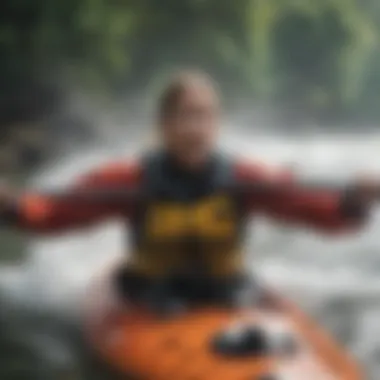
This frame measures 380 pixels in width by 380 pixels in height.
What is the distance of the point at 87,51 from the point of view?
126 centimetres

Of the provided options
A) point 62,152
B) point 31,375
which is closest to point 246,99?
point 62,152

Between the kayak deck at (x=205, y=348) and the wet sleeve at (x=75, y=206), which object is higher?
the wet sleeve at (x=75, y=206)

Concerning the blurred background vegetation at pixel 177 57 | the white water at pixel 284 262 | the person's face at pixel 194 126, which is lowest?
the white water at pixel 284 262

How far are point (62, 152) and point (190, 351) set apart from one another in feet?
0.92

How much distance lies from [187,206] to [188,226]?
0.02 metres

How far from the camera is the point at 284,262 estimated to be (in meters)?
1.20

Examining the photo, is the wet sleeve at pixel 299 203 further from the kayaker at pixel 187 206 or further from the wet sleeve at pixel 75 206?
the wet sleeve at pixel 75 206

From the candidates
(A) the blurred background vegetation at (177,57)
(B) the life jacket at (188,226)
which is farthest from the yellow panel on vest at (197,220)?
→ (A) the blurred background vegetation at (177,57)

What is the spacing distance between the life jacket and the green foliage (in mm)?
115

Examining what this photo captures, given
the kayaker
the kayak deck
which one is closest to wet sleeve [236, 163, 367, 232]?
the kayaker

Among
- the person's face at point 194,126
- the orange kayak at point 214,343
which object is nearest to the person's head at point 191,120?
the person's face at point 194,126

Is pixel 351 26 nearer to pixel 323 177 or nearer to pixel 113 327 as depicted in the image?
pixel 323 177

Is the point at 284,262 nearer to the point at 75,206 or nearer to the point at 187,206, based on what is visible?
the point at 187,206

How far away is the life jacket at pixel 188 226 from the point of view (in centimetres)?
121
